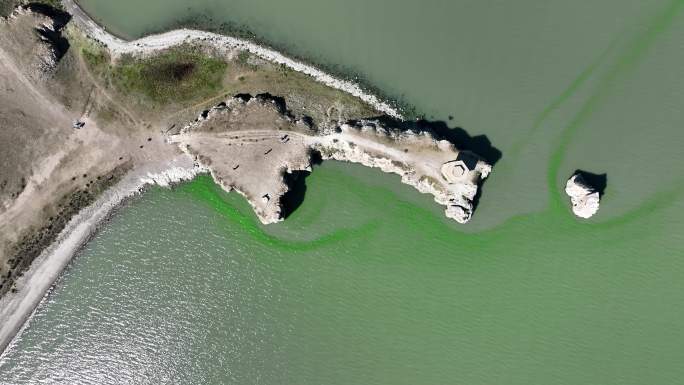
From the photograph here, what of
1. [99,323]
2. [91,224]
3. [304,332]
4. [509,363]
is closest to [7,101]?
[91,224]

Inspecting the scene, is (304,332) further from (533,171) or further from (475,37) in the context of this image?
(475,37)

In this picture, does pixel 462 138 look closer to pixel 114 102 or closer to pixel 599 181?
pixel 599 181

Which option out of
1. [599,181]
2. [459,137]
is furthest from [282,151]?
[599,181]

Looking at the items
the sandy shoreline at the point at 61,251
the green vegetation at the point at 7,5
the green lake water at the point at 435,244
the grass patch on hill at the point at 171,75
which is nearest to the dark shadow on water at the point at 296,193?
the green lake water at the point at 435,244

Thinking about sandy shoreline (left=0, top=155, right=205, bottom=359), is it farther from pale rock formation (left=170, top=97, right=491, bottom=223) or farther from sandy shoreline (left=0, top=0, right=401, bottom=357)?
pale rock formation (left=170, top=97, right=491, bottom=223)

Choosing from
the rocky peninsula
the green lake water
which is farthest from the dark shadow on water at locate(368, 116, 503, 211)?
the rocky peninsula
